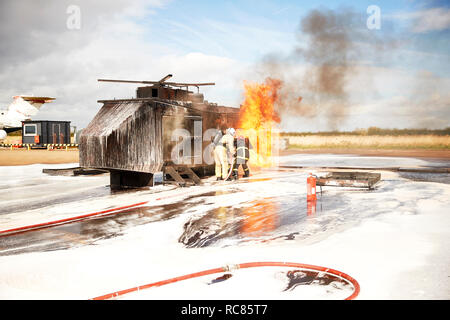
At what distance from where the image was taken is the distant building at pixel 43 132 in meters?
44.0

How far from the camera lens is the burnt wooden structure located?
14.5 metres

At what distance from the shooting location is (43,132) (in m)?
44.1

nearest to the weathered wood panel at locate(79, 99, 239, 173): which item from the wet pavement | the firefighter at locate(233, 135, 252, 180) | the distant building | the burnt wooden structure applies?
the burnt wooden structure

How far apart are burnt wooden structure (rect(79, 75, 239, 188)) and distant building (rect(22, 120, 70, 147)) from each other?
3260 cm

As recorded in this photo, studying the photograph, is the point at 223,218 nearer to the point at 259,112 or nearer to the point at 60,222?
the point at 60,222

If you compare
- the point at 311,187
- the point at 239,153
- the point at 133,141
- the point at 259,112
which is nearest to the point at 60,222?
the point at 133,141

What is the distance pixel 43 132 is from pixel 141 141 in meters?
35.3

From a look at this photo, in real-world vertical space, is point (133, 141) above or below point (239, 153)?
above

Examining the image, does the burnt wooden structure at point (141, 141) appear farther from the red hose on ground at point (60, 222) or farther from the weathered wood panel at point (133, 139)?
the red hose on ground at point (60, 222)

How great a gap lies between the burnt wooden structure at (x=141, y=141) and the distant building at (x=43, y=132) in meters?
32.6

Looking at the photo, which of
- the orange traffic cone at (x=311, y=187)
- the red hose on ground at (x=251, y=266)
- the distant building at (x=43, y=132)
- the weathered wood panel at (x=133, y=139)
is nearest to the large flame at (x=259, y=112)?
the weathered wood panel at (x=133, y=139)

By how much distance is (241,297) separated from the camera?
14.3 feet

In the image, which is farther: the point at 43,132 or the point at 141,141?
the point at 43,132

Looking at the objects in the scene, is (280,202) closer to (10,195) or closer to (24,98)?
(10,195)
